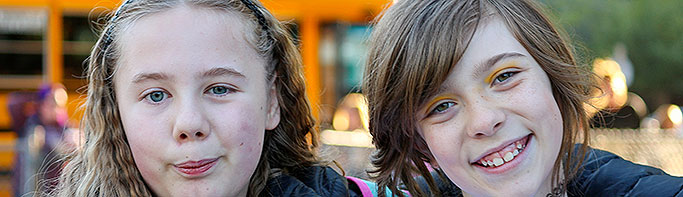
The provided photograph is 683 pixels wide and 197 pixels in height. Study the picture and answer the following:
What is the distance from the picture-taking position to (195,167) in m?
1.71

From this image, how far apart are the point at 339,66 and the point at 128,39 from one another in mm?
7099

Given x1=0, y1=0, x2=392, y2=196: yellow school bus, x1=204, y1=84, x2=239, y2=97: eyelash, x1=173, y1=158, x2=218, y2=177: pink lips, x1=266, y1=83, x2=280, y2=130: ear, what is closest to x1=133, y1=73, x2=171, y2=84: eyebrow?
x1=204, y1=84, x2=239, y2=97: eyelash

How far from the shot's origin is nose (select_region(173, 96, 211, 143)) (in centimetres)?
165

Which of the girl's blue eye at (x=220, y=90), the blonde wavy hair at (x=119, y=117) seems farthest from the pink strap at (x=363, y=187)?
the girl's blue eye at (x=220, y=90)

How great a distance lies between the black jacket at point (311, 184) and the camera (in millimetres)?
1924

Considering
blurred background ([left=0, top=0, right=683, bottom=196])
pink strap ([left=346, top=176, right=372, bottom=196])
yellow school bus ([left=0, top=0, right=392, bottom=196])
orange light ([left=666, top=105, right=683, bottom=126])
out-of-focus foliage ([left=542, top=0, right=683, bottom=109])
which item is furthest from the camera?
out-of-focus foliage ([left=542, top=0, right=683, bottom=109])

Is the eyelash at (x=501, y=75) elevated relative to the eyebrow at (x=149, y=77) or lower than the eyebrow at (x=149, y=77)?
lower

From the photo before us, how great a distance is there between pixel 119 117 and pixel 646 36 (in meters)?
16.8

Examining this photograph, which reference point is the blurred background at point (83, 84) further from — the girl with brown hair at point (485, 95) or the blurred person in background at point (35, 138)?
the girl with brown hair at point (485, 95)

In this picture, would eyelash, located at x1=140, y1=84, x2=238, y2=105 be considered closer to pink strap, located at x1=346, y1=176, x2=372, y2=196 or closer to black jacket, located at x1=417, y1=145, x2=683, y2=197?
pink strap, located at x1=346, y1=176, x2=372, y2=196

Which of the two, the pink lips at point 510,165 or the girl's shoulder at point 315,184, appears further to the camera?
the girl's shoulder at point 315,184

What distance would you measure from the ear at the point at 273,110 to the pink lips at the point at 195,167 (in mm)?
232

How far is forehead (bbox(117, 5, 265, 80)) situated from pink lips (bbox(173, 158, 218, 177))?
23cm

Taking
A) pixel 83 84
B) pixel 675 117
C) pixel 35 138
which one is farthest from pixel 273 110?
pixel 675 117
